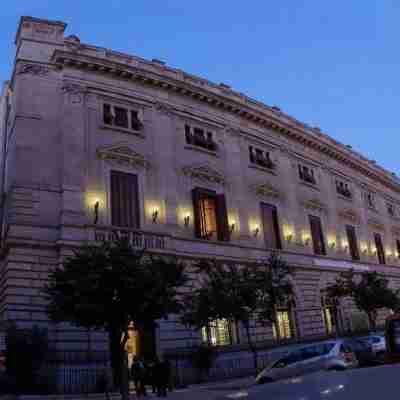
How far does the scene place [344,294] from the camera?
32.5m

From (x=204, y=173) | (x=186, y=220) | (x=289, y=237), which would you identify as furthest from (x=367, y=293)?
(x=186, y=220)

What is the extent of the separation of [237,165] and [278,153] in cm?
567

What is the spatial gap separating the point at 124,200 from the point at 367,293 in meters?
18.1

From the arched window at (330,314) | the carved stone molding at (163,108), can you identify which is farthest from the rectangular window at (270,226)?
the carved stone molding at (163,108)

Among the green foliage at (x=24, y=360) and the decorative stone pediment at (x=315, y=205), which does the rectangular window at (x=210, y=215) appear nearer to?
the decorative stone pediment at (x=315, y=205)

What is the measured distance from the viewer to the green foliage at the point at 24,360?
712 inches

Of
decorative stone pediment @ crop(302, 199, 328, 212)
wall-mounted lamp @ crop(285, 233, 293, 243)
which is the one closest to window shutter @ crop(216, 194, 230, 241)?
wall-mounted lamp @ crop(285, 233, 293, 243)

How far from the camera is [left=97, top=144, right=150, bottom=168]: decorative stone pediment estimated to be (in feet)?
81.7

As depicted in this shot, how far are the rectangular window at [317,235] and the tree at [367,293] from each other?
2710 millimetres

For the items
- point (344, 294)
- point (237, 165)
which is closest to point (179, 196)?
point (237, 165)

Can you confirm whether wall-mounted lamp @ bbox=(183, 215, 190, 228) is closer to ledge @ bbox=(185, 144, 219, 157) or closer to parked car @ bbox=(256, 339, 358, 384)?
ledge @ bbox=(185, 144, 219, 157)

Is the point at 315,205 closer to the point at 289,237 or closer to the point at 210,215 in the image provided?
the point at 289,237

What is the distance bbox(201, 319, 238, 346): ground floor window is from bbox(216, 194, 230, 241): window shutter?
5.15 metres

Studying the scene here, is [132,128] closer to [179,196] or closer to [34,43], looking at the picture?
[179,196]
